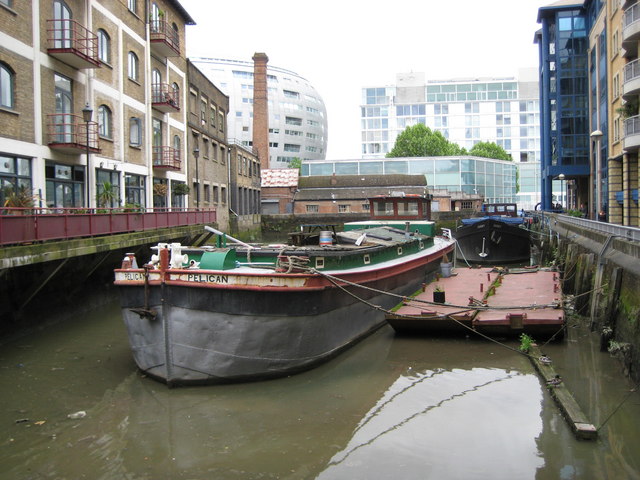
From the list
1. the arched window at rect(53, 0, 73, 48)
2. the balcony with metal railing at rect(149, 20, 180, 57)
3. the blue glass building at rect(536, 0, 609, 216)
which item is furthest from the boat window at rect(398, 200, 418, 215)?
the blue glass building at rect(536, 0, 609, 216)

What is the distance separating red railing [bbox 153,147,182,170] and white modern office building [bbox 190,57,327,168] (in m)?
72.7

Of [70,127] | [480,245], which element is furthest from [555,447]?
[480,245]

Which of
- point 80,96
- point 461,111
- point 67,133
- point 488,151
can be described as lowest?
point 67,133

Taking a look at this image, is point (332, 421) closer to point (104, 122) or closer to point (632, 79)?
Result: point (104, 122)

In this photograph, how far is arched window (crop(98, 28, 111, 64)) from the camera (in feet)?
71.2

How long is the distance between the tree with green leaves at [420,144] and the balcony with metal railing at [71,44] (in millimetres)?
59554

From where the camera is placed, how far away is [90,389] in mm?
9516

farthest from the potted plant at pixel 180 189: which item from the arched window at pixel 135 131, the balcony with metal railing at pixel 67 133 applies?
the balcony with metal railing at pixel 67 133

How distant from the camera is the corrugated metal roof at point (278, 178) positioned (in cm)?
5741

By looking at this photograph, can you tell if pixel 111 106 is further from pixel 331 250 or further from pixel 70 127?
pixel 331 250

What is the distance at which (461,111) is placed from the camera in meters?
115

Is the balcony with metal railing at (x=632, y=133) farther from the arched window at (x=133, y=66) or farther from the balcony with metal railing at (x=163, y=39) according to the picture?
the arched window at (x=133, y=66)

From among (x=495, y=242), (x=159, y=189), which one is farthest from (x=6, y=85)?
(x=495, y=242)

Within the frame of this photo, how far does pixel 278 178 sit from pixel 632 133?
37.0 metres
